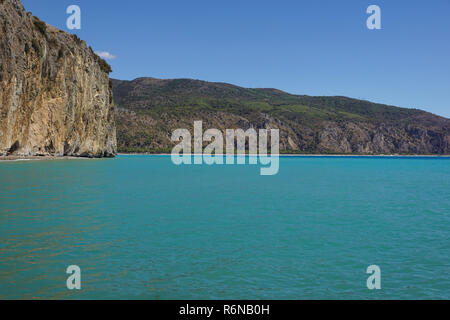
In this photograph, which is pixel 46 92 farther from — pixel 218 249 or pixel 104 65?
pixel 218 249

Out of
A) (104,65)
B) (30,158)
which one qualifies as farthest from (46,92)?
(104,65)

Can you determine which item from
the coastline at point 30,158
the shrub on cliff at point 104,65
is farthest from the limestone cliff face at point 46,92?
the shrub on cliff at point 104,65

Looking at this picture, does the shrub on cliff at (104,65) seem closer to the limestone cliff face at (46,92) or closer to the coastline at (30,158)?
the limestone cliff face at (46,92)

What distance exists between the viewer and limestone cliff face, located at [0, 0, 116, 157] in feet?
206

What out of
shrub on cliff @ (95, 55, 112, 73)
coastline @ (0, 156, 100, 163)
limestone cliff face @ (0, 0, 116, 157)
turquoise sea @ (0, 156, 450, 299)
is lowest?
turquoise sea @ (0, 156, 450, 299)

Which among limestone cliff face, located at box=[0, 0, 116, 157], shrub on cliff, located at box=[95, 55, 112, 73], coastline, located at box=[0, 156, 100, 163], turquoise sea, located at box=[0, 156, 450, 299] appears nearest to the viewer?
turquoise sea, located at box=[0, 156, 450, 299]

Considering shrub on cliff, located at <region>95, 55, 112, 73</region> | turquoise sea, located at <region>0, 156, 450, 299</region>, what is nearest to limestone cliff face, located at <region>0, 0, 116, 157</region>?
shrub on cliff, located at <region>95, 55, 112, 73</region>

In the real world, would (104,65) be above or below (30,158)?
above

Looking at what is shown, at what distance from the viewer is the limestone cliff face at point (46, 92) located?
6278cm

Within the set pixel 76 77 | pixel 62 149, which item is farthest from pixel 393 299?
pixel 76 77

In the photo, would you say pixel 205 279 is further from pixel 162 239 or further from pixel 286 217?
pixel 286 217

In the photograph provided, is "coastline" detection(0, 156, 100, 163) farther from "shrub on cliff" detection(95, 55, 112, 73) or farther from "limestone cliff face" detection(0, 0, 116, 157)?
"shrub on cliff" detection(95, 55, 112, 73)

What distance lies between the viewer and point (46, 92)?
7762cm

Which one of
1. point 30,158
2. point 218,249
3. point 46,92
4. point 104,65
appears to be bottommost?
point 218,249
